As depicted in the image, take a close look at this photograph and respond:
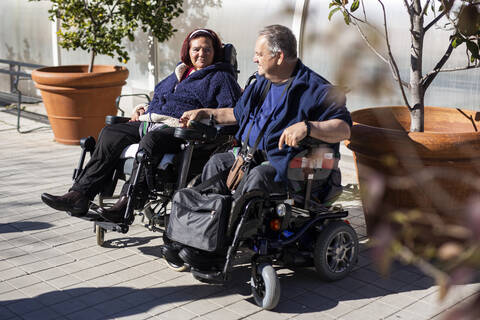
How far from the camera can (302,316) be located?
3.23 meters

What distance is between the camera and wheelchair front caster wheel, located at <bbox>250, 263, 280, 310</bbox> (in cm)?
321

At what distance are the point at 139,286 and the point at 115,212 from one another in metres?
0.51

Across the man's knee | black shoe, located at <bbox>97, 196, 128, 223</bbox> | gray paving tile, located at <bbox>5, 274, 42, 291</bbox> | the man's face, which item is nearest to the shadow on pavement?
gray paving tile, located at <bbox>5, 274, 42, 291</bbox>

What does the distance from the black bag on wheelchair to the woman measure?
1.86ft

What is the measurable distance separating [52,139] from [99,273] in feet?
14.4

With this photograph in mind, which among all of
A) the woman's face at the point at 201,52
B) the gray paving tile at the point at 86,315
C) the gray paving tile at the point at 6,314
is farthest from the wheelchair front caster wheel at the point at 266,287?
the woman's face at the point at 201,52

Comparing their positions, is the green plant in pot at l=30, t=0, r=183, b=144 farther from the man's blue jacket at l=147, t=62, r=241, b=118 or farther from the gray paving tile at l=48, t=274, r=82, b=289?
the gray paving tile at l=48, t=274, r=82, b=289

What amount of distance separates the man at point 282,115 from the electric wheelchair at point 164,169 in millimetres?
167

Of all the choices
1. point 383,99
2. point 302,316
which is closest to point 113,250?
point 302,316

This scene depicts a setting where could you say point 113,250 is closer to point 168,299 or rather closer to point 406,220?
point 168,299

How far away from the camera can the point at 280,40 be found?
11.6ft

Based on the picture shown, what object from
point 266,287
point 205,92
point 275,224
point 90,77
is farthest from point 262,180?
point 90,77

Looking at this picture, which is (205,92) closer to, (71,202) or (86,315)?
(71,202)

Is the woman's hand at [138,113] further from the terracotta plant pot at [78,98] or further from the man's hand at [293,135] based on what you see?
the terracotta plant pot at [78,98]
